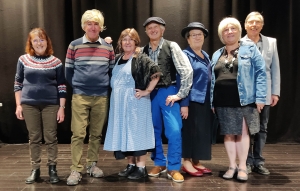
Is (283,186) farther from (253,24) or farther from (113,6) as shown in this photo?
(113,6)

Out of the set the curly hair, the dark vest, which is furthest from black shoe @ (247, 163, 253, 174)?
the curly hair

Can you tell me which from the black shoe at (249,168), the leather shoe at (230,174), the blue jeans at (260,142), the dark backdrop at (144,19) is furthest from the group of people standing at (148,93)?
the dark backdrop at (144,19)

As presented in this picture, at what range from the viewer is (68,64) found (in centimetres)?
275

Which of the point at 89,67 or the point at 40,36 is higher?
the point at 40,36

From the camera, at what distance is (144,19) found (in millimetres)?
4332

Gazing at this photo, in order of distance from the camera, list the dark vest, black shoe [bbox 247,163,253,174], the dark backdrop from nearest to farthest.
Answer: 1. the dark vest
2. black shoe [bbox 247,163,253,174]
3. the dark backdrop

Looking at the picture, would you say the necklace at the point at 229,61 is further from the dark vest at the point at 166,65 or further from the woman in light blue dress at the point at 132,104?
the woman in light blue dress at the point at 132,104

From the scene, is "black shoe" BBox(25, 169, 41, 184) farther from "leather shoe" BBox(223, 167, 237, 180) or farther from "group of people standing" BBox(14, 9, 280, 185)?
"leather shoe" BBox(223, 167, 237, 180)

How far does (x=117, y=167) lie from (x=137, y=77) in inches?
42.3

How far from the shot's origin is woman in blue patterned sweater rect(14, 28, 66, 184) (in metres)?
2.62

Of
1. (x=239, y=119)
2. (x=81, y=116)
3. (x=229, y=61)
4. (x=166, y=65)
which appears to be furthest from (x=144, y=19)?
(x=239, y=119)

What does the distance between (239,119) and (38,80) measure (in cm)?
169

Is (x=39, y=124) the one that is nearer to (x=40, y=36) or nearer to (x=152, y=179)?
(x=40, y=36)

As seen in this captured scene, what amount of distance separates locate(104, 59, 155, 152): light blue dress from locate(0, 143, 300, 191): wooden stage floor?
1.03ft
